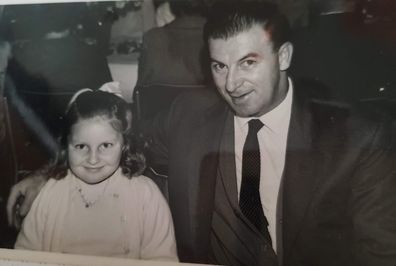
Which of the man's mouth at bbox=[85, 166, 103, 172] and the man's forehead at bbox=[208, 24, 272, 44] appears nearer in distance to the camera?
the man's forehead at bbox=[208, 24, 272, 44]

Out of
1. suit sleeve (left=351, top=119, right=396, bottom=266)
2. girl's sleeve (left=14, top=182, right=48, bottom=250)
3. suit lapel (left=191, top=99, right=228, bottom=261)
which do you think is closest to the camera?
suit sleeve (left=351, top=119, right=396, bottom=266)

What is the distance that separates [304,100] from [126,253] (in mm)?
690

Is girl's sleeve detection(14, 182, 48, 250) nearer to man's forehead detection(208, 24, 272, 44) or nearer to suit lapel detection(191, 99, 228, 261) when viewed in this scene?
suit lapel detection(191, 99, 228, 261)

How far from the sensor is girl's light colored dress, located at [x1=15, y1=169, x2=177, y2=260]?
48.9 inches

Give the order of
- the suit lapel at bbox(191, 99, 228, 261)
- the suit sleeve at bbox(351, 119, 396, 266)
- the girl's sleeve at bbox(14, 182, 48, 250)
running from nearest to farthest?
the suit sleeve at bbox(351, 119, 396, 266), the suit lapel at bbox(191, 99, 228, 261), the girl's sleeve at bbox(14, 182, 48, 250)

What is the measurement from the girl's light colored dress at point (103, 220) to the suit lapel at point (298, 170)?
34 cm

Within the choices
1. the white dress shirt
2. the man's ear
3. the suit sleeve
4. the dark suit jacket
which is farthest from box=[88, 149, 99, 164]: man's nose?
the suit sleeve

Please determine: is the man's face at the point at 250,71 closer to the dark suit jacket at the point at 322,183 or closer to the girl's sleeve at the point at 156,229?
the dark suit jacket at the point at 322,183

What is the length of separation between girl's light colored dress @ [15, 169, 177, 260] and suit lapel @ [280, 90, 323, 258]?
34cm

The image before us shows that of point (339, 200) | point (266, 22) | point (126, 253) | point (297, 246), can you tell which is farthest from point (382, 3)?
point (126, 253)

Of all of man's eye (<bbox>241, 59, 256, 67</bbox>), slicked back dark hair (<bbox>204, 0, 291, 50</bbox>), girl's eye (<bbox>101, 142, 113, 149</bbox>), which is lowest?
girl's eye (<bbox>101, 142, 113, 149</bbox>)

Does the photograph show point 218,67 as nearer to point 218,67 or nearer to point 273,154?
point 218,67

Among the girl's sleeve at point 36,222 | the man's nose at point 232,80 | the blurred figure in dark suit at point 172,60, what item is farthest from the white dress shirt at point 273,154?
the girl's sleeve at point 36,222

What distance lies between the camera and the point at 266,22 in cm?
114
